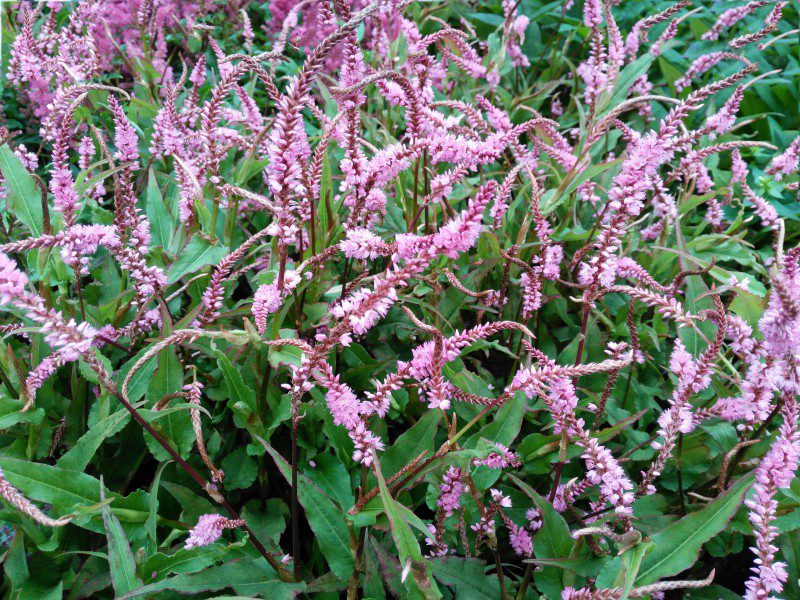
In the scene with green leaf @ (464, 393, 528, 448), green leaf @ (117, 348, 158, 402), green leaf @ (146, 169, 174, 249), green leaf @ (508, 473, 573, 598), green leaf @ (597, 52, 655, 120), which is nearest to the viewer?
green leaf @ (508, 473, 573, 598)

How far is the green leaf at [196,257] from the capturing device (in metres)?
1.60

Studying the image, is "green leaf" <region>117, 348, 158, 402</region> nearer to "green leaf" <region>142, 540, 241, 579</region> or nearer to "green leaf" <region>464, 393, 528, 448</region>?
"green leaf" <region>142, 540, 241, 579</region>

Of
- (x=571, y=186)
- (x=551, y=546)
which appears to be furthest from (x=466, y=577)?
(x=571, y=186)

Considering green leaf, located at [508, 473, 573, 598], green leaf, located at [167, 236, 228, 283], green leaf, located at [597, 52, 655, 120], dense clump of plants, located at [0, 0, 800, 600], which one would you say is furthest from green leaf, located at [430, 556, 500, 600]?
green leaf, located at [597, 52, 655, 120]

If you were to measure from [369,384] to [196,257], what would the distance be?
0.56 m

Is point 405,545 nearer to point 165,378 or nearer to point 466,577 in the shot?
point 466,577

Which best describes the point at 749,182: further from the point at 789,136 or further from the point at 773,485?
the point at 773,485

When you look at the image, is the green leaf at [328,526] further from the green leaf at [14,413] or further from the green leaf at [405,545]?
the green leaf at [14,413]

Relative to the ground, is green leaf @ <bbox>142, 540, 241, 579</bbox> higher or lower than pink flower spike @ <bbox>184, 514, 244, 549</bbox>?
lower

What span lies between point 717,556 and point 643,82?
2.19 meters

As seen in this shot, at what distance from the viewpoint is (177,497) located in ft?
4.61

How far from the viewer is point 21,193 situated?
1.74m

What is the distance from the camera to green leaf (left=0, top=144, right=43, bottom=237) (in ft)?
5.59

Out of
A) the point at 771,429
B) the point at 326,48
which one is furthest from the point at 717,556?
the point at 326,48
